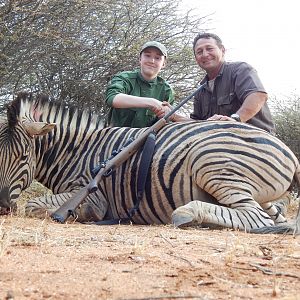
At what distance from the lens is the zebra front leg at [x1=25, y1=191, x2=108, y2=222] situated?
14.6 feet

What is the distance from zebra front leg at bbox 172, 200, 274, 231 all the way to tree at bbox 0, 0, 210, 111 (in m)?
4.33

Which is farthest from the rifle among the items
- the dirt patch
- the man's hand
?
the dirt patch

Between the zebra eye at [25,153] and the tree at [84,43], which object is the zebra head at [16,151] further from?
the tree at [84,43]

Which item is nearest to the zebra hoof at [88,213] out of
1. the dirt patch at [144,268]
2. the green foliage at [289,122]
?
the dirt patch at [144,268]

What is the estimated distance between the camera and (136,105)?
5.15 metres

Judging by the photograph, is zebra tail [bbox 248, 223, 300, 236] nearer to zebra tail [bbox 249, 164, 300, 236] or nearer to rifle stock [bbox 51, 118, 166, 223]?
zebra tail [bbox 249, 164, 300, 236]

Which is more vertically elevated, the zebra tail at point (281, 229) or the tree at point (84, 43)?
the tree at point (84, 43)

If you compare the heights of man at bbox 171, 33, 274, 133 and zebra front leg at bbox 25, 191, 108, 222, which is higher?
man at bbox 171, 33, 274, 133

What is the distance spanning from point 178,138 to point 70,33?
477 cm

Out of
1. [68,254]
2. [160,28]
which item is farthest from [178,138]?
[160,28]

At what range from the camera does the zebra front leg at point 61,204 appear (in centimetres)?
446

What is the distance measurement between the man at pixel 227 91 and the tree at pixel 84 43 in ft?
9.13

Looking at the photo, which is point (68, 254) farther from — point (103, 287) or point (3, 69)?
point (3, 69)

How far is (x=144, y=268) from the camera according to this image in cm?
199
